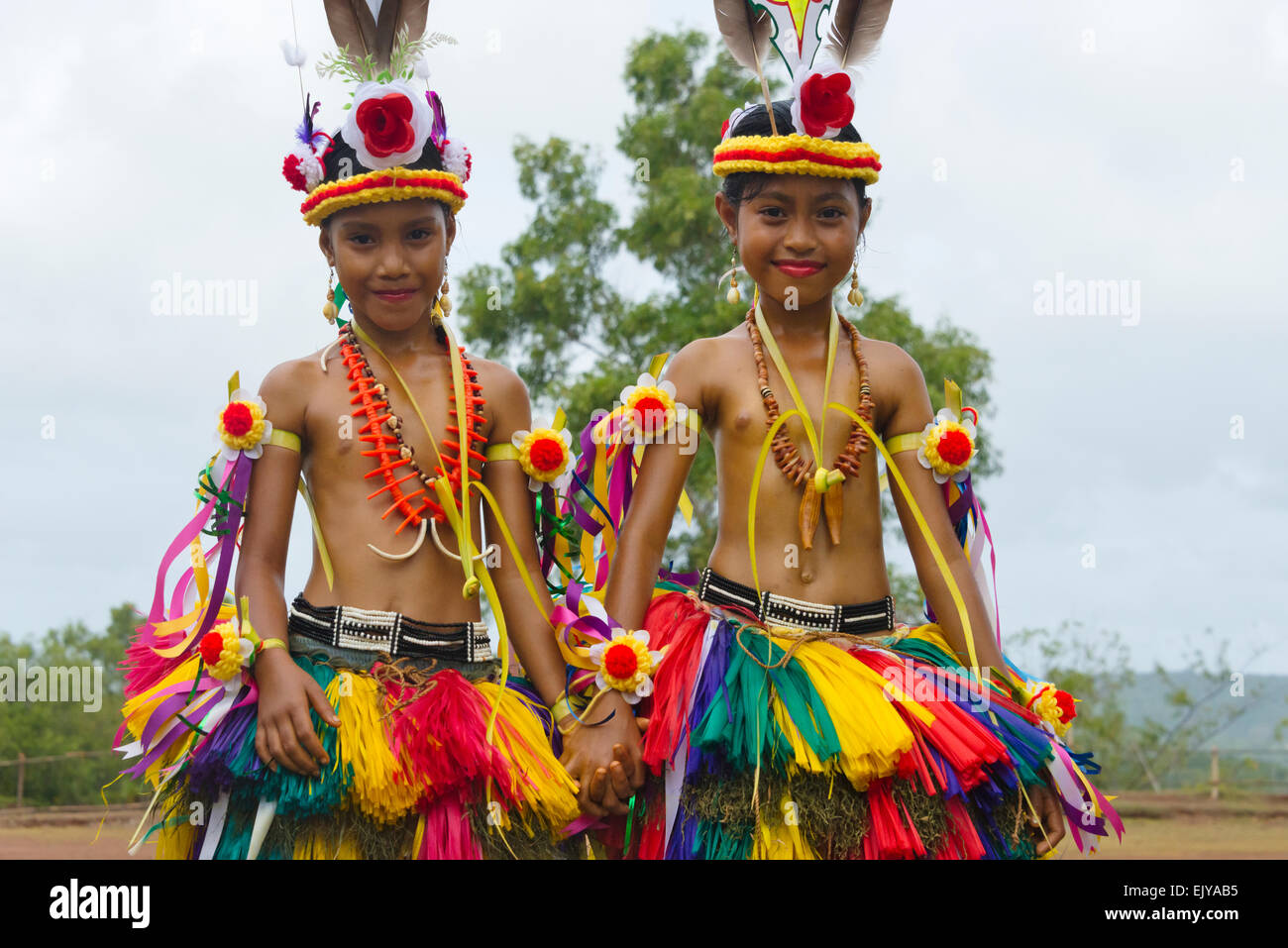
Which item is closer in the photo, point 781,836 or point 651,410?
point 781,836

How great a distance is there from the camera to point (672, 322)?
9.61 meters

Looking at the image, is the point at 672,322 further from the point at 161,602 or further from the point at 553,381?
the point at 161,602

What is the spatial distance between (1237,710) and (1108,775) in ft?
5.40

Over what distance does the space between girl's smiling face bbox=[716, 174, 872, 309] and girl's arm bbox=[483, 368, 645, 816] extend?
82 cm

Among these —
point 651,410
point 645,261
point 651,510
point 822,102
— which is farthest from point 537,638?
point 645,261

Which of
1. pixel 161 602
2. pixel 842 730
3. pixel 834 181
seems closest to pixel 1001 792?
pixel 842 730

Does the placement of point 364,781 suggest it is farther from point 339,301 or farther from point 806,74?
point 806,74

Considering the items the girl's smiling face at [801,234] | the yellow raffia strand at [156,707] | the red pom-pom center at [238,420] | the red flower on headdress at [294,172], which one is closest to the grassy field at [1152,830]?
the yellow raffia strand at [156,707]

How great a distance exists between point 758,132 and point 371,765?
2085 millimetres

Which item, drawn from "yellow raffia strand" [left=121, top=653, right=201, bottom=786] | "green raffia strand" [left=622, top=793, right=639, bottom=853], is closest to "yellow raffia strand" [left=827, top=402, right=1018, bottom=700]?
"green raffia strand" [left=622, top=793, right=639, bottom=853]

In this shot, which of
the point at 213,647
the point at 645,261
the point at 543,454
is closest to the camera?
the point at 213,647

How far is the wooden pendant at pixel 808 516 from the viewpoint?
3727 mm

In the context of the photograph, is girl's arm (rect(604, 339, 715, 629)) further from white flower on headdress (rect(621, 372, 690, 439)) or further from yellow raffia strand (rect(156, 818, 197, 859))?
yellow raffia strand (rect(156, 818, 197, 859))

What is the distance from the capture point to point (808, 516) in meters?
3.73
